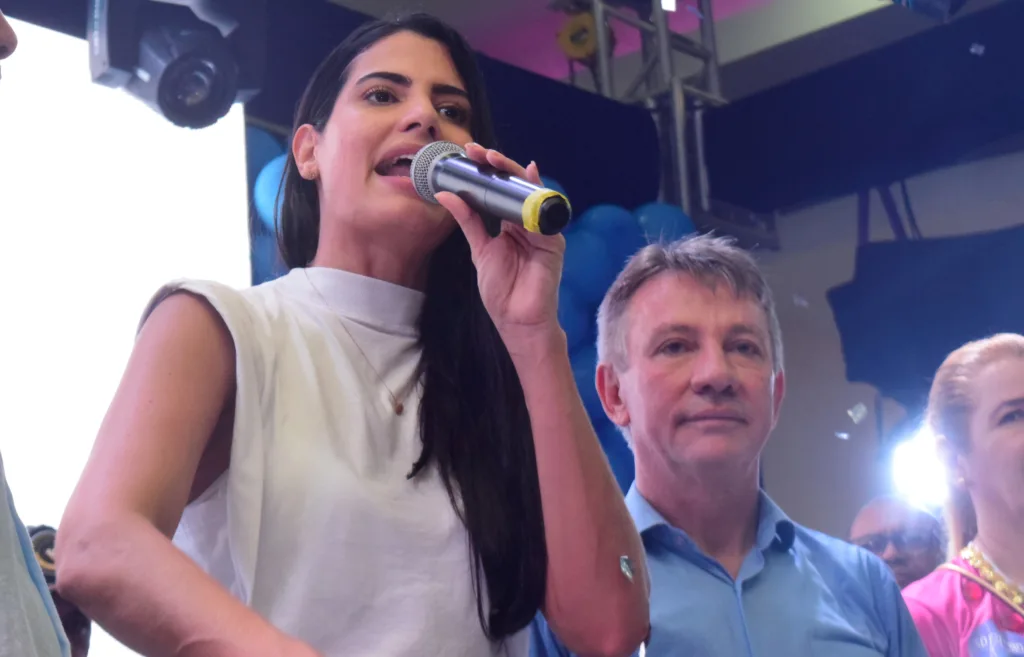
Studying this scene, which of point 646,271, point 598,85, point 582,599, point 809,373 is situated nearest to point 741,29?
point 598,85

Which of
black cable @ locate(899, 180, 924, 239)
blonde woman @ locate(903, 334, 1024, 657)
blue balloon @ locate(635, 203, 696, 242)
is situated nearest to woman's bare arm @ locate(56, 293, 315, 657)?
blonde woman @ locate(903, 334, 1024, 657)

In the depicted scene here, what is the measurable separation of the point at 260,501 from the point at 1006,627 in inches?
57.9

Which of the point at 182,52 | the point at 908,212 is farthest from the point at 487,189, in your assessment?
the point at 908,212

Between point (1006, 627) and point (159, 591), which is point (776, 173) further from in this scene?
point (159, 591)

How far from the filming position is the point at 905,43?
3.69 m

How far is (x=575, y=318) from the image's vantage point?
3105 millimetres

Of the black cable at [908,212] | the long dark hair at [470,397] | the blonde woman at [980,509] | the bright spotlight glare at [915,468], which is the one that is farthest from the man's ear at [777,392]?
the black cable at [908,212]

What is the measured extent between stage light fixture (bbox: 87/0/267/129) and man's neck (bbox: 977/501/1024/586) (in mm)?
1888

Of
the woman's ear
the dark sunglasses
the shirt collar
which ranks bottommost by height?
the dark sunglasses

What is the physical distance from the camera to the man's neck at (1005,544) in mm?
2057

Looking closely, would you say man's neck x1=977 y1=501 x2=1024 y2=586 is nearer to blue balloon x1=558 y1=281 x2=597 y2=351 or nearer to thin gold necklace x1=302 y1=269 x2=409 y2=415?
blue balloon x1=558 y1=281 x2=597 y2=351

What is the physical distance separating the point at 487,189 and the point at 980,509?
4.82 ft

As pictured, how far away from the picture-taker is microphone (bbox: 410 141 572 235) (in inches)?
38.2

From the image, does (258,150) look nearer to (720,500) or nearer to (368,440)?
(720,500)
